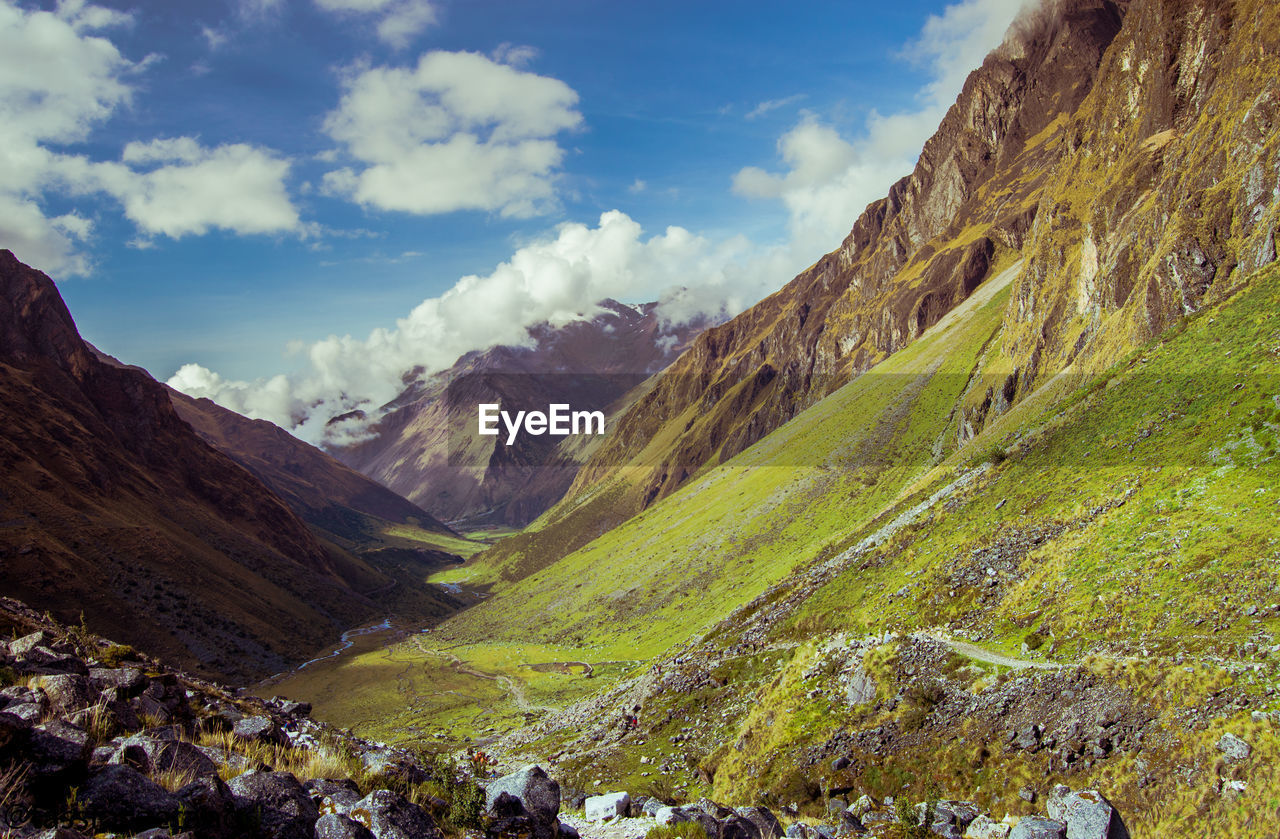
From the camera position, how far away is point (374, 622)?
166 metres

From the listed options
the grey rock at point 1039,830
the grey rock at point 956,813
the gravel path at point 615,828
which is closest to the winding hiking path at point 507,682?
the gravel path at point 615,828

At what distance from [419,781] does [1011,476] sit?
4701 centimetres

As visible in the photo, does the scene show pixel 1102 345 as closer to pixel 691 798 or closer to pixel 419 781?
pixel 691 798

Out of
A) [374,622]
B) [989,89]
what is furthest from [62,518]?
[989,89]

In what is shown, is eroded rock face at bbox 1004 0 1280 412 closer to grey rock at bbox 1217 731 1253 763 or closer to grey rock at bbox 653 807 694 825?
grey rock at bbox 1217 731 1253 763

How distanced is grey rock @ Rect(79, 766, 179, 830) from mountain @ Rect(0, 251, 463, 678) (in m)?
108

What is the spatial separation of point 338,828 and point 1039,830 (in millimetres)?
15879

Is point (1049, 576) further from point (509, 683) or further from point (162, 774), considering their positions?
point (509, 683)

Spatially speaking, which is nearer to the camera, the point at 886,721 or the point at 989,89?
the point at 886,721

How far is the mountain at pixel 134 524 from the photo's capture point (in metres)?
95.5

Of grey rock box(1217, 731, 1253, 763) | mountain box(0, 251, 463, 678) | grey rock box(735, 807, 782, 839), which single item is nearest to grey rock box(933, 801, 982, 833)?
grey rock box(735, 807, 782, 839)

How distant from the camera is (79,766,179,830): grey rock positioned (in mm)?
8812

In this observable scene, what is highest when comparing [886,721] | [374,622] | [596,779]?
[886,721]

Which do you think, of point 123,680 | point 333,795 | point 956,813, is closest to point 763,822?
point 956,813
